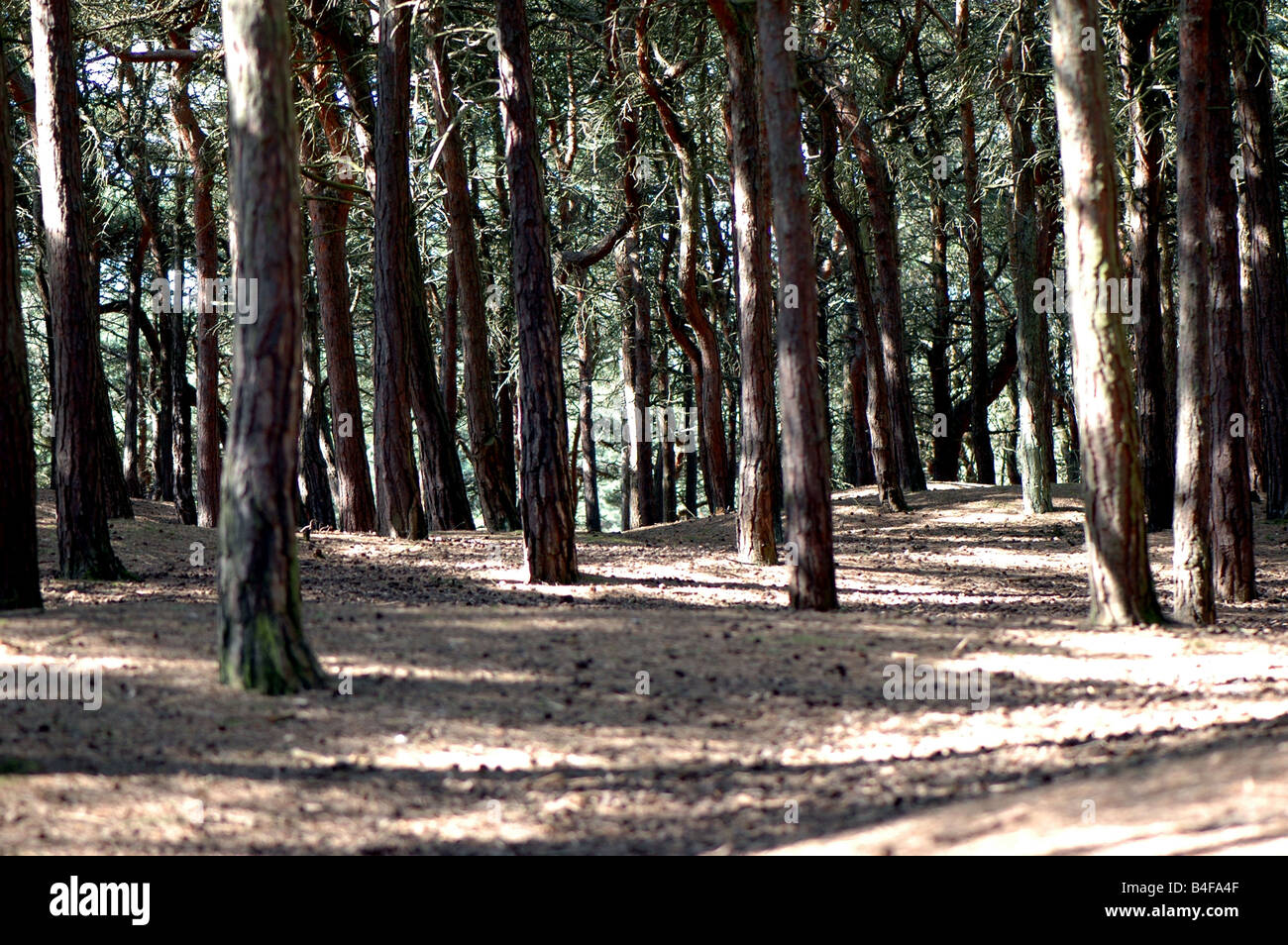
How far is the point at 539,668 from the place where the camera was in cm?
855

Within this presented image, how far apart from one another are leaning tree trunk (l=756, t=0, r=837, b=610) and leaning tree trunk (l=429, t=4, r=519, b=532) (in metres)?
7.48

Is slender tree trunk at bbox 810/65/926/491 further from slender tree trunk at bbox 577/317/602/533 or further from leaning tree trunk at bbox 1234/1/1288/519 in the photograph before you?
slender tree trunk at bbox 577/317/602/533

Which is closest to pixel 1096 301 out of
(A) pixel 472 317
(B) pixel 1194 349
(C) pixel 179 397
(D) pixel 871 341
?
(B) pixel 1194 349

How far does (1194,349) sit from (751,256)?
5.39 meters

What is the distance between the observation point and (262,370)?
732 cm

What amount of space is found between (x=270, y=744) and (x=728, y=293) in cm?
2405

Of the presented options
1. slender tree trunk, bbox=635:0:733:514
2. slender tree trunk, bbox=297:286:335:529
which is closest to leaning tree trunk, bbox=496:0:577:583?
slender tree trunk, bbox=635:0:733:514

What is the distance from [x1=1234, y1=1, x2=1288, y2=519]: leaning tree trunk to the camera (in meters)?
16.0

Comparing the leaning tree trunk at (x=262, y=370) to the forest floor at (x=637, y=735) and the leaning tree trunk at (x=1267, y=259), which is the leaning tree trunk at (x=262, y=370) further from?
the leaning tree trunk at (x=1267, y=259)

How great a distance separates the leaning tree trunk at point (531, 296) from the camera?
12125 millimetres

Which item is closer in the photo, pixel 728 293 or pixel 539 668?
pixel 539 668

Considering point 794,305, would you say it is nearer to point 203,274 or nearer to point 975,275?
point 203,274

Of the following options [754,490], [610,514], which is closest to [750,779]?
[754,490]
